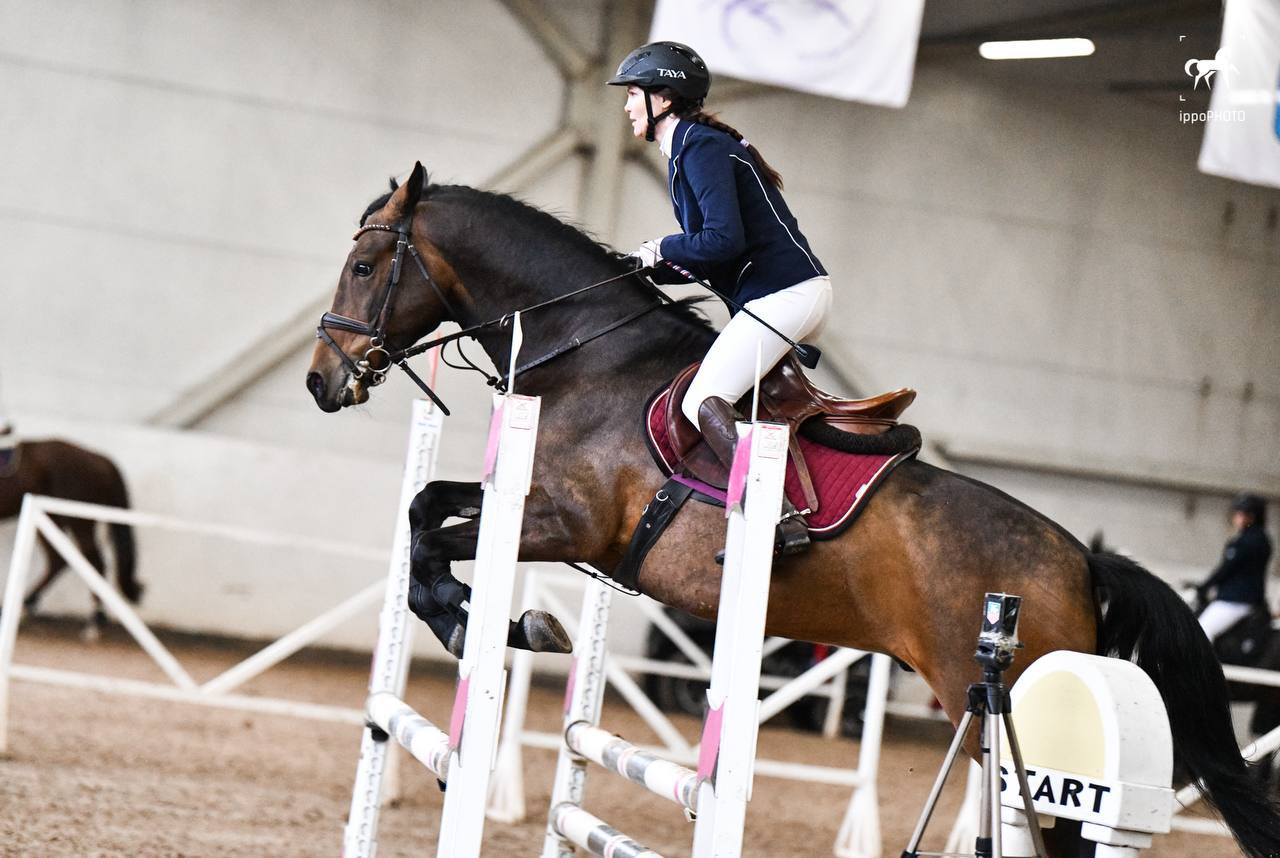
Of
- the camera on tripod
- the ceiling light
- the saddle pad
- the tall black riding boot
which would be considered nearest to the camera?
the camera on tripod

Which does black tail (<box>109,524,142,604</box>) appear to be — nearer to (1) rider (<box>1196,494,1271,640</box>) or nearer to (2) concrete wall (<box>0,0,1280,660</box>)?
(2) concrete wall (<box>0,0,1280,660</box>)

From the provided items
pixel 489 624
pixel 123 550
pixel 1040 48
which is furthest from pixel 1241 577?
pixel 123 550

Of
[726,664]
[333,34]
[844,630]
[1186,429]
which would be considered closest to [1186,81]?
[1186,429]

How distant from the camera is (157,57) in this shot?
10.1 m

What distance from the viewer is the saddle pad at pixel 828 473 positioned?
3.48 metres

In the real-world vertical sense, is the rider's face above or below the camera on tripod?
above

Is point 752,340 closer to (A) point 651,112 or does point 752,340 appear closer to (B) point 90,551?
(A) point 651,112

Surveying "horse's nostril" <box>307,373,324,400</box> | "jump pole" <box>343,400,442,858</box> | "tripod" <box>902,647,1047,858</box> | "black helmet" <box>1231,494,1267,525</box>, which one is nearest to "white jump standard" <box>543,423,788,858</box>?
"tripod" <box>902,647,1047,858</box>

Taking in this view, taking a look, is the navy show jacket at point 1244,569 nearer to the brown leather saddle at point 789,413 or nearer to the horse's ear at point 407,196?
the brown leather saddle at point 789,413

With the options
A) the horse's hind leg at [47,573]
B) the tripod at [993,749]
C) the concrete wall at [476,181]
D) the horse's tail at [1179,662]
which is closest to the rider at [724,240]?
the tripod at [993,749]


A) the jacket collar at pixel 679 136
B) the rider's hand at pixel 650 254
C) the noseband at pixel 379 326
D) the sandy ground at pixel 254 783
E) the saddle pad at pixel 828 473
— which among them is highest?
the jacket collar at pixel 679 136

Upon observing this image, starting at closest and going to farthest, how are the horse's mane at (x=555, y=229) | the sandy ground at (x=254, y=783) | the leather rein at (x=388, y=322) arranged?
the leather rein at (x=388, y=322)
the horse's mane at (x=555, y=229)
the sandy ground at (x=254, y=783)

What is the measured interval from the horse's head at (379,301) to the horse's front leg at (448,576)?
1.40ft

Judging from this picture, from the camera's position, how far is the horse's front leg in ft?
10.4
